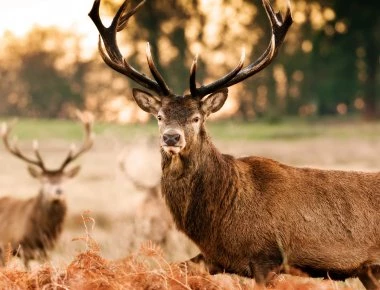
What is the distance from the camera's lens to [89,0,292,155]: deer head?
20.7 feet

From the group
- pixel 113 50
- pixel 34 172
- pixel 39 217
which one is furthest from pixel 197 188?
pixel 34 172

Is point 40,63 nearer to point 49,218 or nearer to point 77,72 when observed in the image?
point 77,72

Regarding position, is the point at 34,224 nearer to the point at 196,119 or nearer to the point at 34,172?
the point at 34,172

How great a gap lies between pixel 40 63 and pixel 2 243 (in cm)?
5053

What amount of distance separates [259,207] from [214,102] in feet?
3.29

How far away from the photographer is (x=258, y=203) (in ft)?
20.8

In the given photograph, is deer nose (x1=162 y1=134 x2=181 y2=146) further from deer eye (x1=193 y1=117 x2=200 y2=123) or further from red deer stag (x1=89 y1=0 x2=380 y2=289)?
deer eye (x1=193 y1=117 x2=200 y2=123)

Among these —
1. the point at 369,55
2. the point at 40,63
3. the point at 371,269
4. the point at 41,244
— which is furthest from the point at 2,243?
the point at 40,63

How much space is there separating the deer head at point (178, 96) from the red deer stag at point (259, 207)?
0.04 feet

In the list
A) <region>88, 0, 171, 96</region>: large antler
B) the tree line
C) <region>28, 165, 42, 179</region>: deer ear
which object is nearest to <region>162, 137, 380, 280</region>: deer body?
<region>88, 0, 171, 96</region>: large antler

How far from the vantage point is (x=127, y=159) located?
17578 millimetres

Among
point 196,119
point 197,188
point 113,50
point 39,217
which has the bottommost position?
point 39,217

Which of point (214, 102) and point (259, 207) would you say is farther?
point (214, 102)

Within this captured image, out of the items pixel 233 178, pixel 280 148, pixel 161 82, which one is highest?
pixel 161 82
